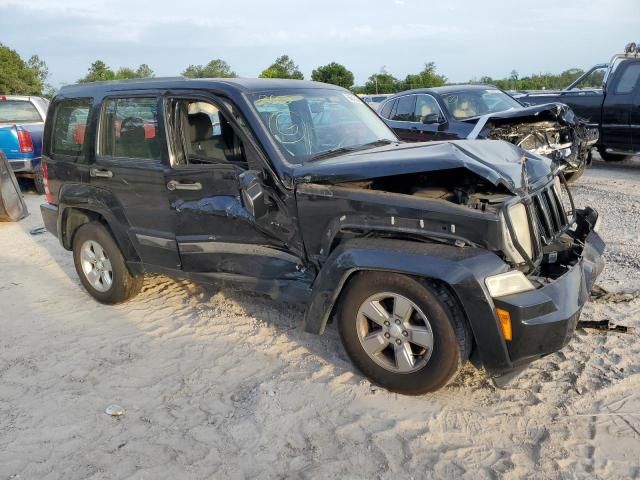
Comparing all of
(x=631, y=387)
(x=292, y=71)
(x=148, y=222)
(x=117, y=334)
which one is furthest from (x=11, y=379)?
(x=292, y=71)

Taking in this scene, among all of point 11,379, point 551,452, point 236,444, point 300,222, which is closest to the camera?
point 551,452

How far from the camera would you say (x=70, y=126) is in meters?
5.08

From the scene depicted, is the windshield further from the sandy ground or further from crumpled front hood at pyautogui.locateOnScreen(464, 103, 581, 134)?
crumpled front hood at pyautogui.locateOnScreen(464, 103, 581, 134)

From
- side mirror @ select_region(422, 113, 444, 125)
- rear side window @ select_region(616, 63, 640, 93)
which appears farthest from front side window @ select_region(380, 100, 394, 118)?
rear side window @ select_region(616, 63, 640, 93)

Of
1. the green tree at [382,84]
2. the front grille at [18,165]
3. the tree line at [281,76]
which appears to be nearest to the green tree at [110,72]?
the tree line at [281,76]

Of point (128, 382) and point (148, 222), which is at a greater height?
point (148, 222)

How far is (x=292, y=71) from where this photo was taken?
40.6 meters

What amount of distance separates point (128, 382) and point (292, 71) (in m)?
39.1

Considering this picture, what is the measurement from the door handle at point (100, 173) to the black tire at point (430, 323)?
237 centimetres

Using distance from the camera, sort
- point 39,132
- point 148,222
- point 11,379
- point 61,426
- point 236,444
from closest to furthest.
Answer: point 236,444, point 61,426, point 11,379, point 148,222, point 39,132

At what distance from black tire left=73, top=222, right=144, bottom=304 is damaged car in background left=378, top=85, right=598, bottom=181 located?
488cm

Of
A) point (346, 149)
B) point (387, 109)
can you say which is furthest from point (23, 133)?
point (346, 149)

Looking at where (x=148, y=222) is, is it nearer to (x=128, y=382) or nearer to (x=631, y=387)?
(x=128, y=382)

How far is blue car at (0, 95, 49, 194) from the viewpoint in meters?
10.0
